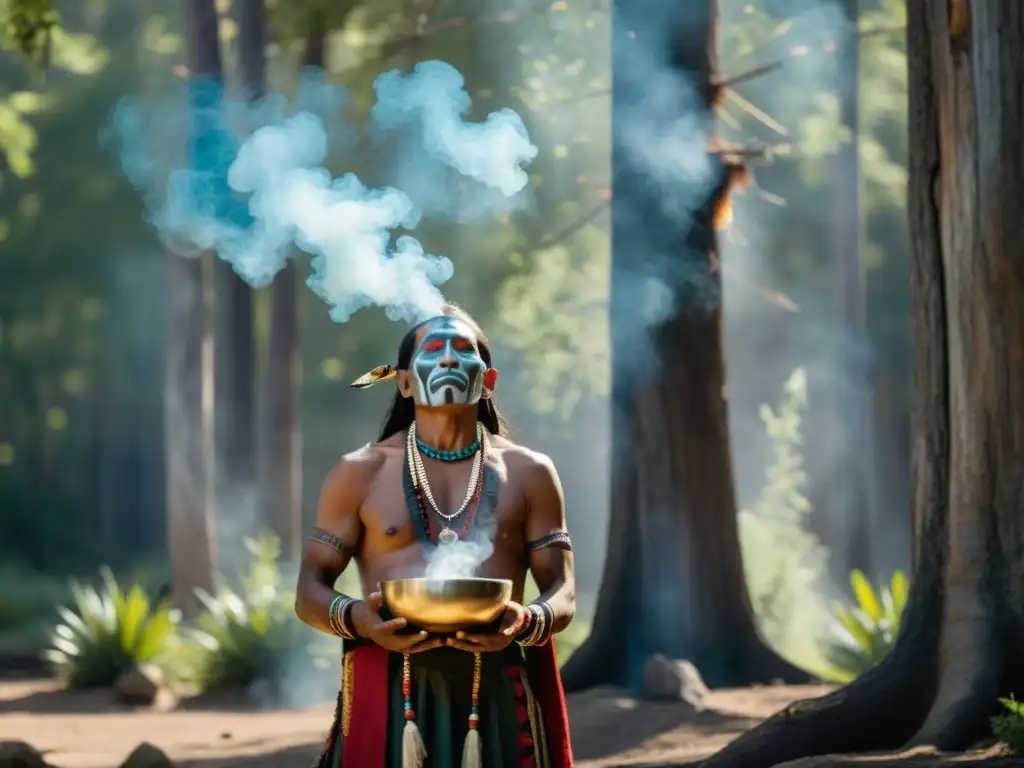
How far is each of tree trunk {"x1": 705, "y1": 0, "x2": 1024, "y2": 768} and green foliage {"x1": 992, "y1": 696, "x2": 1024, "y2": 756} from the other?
0.36 meters

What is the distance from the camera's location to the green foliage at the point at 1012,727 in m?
6.45

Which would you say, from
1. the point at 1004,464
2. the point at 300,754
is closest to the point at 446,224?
the point at 300,754

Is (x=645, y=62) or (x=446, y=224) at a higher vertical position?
(x=446, y=224)

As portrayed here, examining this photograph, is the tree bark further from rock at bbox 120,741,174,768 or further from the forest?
rock at bbox 120,741,174,768

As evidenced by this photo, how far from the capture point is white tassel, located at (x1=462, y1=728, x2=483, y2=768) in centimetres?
461

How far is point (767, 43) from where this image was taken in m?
18.2

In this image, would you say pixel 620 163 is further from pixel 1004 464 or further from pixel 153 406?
pixel 153 406

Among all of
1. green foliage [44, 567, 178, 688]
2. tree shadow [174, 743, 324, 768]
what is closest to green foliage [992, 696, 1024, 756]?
tree shadow [174, 743, 324, 768]

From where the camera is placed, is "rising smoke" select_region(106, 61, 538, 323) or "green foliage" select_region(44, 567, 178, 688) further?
"green foliage" select_region(44, 567, 178, 688)

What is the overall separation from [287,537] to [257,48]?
5540 millimetres

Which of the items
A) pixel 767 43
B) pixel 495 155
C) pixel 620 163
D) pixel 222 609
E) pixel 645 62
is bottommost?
pixel 222 609

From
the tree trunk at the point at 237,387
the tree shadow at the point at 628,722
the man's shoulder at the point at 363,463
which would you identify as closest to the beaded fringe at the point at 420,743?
the man's shoulder at the point at 363,463

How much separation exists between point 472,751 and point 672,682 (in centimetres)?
587

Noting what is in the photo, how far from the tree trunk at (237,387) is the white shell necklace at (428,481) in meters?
13.8
